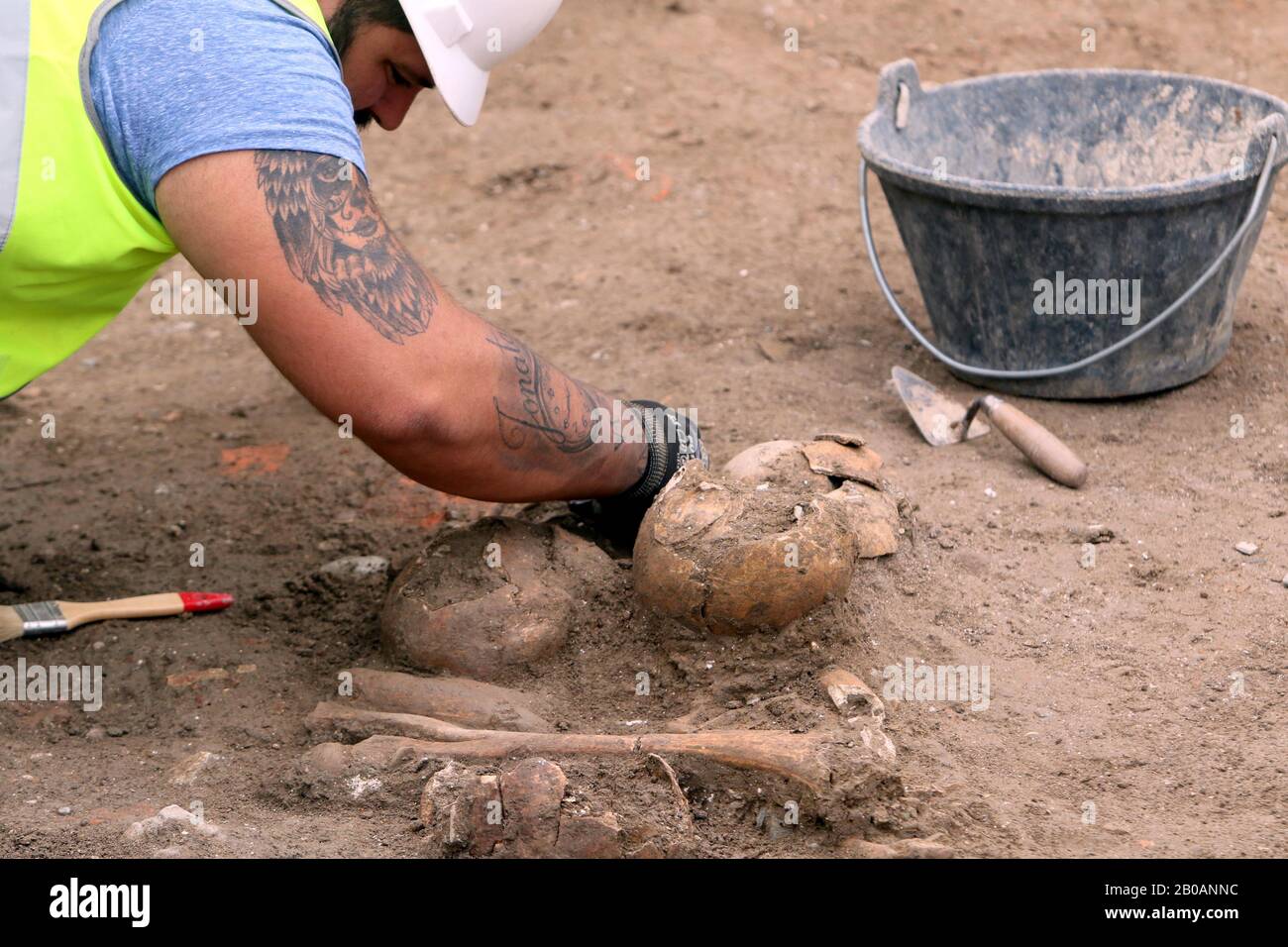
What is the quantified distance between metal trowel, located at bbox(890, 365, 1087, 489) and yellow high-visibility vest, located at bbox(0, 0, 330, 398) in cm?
195

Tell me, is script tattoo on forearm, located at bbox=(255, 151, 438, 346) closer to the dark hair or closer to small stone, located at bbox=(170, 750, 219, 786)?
the dark hair

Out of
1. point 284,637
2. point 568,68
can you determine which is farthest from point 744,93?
point 284,637

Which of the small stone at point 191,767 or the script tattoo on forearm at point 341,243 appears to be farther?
the small stone at point 191,767

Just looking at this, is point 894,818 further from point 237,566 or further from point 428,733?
point 237,566

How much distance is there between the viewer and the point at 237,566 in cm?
343

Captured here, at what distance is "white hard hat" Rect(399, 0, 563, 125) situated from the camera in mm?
2756

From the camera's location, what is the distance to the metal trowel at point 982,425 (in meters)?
3.46

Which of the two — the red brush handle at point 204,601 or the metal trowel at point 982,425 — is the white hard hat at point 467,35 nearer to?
the red brush handle at point 204,601
